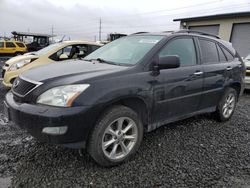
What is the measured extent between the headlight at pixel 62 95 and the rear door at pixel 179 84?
1046 mm

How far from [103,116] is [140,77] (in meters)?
0.69

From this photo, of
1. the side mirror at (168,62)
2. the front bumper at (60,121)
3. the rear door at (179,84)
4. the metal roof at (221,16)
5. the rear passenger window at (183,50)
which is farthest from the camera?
the metal roof at (221,16)

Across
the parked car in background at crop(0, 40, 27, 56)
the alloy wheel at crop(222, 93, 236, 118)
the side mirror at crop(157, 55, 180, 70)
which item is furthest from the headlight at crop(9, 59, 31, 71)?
the parked car in background at crop(0, 40, 27, 56)

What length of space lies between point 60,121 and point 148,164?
1.24m

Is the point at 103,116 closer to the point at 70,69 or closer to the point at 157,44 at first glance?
the point at 70,69

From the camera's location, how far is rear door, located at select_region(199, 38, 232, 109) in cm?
369

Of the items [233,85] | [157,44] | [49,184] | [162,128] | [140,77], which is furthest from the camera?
[233,85]

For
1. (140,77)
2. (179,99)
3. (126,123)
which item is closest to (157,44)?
(140,77)

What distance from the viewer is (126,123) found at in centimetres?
275

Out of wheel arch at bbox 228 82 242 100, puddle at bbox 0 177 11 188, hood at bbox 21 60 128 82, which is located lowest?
puddle at bbox 0 177 11 188

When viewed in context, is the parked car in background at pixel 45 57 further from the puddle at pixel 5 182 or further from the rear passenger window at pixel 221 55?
the rear passenger window at pixel 221 55

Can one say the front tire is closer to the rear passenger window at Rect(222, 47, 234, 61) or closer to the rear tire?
the rear tire

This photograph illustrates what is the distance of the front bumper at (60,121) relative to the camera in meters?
2.20

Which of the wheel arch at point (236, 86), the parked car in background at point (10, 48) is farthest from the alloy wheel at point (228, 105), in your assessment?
the parked car in background at point (10, 48)
